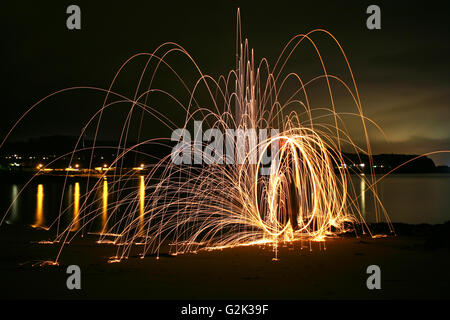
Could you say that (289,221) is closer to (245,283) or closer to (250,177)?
(250,177)

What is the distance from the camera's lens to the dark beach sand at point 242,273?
26.8ft

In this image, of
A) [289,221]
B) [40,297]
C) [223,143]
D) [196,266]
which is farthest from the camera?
[223,143]

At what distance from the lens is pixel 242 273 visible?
380 inches

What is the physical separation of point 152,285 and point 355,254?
6124mm

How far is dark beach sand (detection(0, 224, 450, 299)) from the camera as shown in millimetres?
8172

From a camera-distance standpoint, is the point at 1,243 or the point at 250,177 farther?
the point at 250,177

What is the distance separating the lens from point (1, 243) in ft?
44.8
